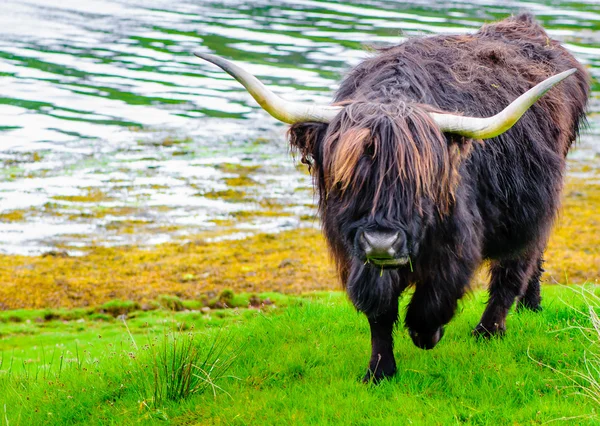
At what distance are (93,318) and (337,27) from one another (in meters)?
25.7

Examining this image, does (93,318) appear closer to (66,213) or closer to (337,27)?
(66,213)

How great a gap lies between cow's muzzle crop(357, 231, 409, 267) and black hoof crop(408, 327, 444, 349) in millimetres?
1064

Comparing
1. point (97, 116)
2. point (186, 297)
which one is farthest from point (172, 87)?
point (186, 297)

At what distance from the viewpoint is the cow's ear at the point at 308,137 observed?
14.4 feet

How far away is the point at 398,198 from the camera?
3949mm

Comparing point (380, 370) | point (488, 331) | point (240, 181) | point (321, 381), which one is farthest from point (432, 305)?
point (240, 181)

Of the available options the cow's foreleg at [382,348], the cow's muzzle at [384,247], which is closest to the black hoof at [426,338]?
the cow's foreleg at [382,348]

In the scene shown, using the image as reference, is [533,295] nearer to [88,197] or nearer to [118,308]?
[118,308]

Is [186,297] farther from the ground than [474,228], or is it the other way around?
[474,228]

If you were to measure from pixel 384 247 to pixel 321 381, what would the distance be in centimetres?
130

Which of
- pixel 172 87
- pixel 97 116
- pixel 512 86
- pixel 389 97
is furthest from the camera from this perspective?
pixel 172 87

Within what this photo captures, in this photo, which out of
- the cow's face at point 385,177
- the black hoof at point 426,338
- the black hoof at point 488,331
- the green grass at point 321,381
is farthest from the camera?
the black hoof at point 488,331

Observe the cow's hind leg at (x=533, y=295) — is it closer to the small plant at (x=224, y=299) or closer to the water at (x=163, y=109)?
the water at (x=163, y=109)

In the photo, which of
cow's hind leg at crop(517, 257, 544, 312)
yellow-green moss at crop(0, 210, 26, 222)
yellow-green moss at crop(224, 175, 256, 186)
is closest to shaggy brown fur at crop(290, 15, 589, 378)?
cow's hind leg at crop(517, 257, 544, 312)
